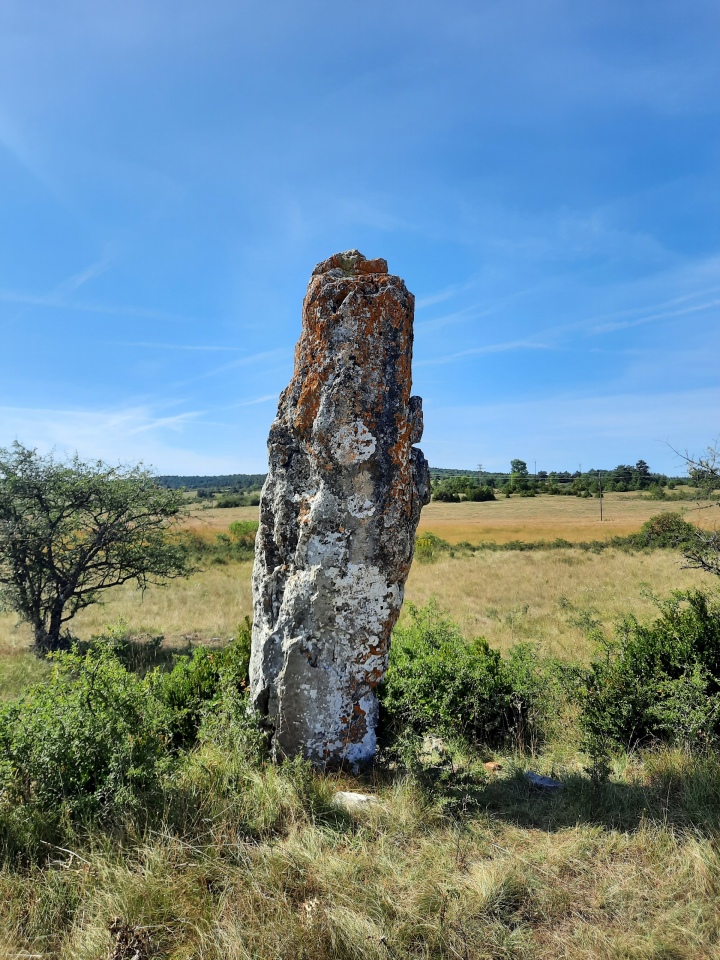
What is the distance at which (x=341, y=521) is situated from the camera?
4.75 meters

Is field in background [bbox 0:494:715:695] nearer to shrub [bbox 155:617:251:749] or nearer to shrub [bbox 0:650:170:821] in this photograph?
shrub [bbox 155:617:251:749]

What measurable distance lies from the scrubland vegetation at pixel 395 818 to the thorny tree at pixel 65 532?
7.93 metres

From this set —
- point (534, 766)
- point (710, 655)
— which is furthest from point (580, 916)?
point (710, 655)

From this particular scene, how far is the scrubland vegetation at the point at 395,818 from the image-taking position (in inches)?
118

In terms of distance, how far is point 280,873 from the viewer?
3305mm

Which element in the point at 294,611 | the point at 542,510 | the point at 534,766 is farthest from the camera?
the point at 542,510

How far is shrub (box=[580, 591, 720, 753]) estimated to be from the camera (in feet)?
17.5

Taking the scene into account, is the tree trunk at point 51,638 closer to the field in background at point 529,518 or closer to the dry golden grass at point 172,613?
the dry golden grass at point 172,613

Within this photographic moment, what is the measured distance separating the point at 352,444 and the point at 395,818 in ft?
9.73

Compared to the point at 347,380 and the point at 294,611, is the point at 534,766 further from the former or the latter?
the point at 347,380

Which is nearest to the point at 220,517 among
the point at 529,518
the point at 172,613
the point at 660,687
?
the point at 529,518

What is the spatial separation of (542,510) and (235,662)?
5903 cm

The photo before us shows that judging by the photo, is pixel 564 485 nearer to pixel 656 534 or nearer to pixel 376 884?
pixel 656 534

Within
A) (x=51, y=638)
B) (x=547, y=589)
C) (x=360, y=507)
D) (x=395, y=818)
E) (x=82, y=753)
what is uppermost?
(x=360, y=507)
